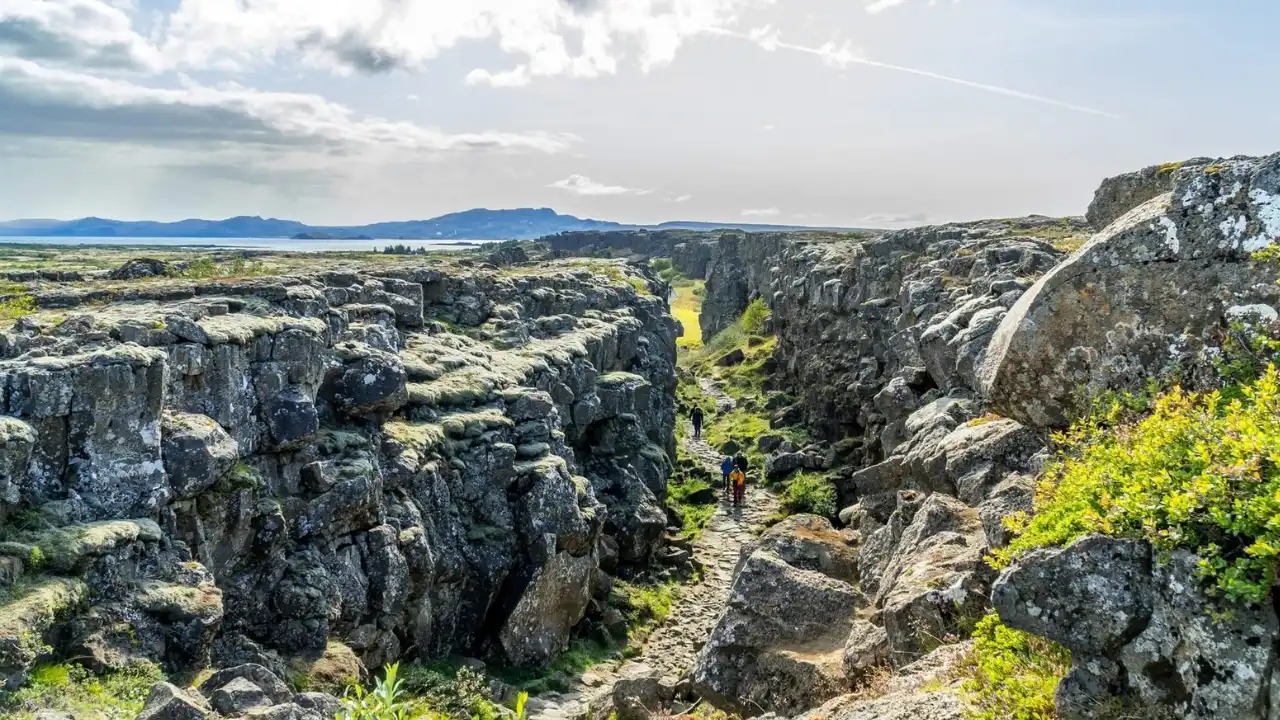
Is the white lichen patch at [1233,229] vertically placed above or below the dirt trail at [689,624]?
above

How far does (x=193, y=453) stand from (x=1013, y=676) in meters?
19.3

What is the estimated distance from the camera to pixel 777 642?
1752 centimetres

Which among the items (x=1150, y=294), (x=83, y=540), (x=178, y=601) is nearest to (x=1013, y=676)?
(x=1150, y=294)

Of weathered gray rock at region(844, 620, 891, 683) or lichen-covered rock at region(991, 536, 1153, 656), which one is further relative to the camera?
weathered gray rock at region(844, 620, 891, 683)

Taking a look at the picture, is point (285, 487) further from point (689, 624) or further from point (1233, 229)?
point (1233, 229)

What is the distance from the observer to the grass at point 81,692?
1383 centimetres

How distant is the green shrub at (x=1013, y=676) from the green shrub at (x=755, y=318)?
9103 centimetres

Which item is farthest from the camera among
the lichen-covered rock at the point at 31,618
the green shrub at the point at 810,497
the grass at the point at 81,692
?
the green shrub at the point at 810,497

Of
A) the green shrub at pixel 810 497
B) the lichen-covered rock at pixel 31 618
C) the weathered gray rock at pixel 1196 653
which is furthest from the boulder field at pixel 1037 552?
the lichen-covered rock at pixel 31 618

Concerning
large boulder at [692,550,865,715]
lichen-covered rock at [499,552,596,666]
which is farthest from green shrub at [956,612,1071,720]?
lichen-covered rock at [499,552,596,666]

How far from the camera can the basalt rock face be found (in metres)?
17.7

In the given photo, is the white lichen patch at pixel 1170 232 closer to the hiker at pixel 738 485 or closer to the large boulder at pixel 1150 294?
the large boulder at pixel 1150 294

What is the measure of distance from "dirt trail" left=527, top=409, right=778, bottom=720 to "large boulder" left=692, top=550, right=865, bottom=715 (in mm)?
4358

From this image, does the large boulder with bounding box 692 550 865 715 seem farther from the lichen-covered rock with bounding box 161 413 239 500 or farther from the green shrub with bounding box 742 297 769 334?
the green shrub with bounding box 742 297 769 334
